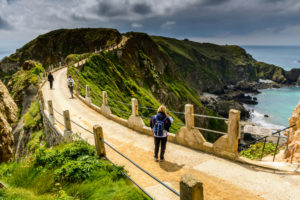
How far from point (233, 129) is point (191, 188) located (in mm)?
4755

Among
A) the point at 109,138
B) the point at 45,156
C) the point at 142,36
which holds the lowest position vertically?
the point at 109,138

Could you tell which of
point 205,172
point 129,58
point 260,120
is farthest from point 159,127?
point 260,120

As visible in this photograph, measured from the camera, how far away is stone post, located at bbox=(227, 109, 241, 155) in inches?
273

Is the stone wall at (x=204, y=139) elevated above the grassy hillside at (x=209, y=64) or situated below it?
below

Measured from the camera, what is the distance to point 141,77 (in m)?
52.5

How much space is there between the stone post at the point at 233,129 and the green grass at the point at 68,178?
3.95 metres

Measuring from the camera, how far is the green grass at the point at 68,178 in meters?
4.75

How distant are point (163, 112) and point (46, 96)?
19.4 meters

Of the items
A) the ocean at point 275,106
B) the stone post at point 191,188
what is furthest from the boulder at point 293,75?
the stone post at point 191,188

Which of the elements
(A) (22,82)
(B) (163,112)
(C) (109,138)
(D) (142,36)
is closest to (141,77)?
(D) (142,36)

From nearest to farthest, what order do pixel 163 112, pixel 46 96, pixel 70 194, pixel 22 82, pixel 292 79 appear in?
pixel 70 194
pixel 163 112
pixel 46 96
pixel 22 82
pixel 292 79

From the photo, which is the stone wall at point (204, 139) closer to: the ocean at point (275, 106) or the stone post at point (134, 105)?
the stone post at point (134, 105)

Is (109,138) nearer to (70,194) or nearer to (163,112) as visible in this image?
(163,112)

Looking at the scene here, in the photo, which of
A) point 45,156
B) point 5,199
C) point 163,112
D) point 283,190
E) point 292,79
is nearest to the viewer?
point 5,199
